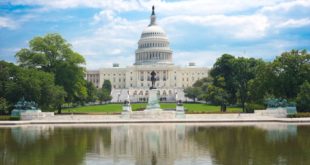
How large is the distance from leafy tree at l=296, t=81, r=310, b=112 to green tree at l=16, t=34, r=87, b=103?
27187mm

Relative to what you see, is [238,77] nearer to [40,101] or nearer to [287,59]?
[287,59]

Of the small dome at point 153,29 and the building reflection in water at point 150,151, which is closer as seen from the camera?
the building reflection in water at point 150,151

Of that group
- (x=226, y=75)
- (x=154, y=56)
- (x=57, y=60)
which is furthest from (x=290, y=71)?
(x=154, y=56)

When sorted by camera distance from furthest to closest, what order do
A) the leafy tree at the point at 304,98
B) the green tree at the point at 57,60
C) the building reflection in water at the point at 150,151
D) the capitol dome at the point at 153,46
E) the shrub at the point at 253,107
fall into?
the capitol dome at the point at 153,46, the green tree at the point at 57,60, the shrub at the point at 253,107, the leafy tree at the point at 304,98, the building reflection in water at the point at 150,151

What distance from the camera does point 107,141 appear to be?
21.5m

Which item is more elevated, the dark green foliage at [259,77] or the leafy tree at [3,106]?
the dark green foliage at [259,77]

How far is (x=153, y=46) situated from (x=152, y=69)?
7864 mm

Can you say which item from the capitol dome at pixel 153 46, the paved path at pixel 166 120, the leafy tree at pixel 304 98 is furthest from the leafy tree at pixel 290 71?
the capitol dome at pixel 153 46

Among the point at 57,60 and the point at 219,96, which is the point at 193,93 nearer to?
the point at 219,96

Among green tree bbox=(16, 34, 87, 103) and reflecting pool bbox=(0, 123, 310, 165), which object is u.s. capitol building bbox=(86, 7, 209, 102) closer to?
green tree bbox=(16, 34, 87, 103)

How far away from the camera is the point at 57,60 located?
54062 millimetres

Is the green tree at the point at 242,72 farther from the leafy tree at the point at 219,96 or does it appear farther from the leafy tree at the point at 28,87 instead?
the leafy tree at the point at 28,87

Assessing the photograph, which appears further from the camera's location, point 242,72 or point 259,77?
point 242,72

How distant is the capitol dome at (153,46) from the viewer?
143250 mm
